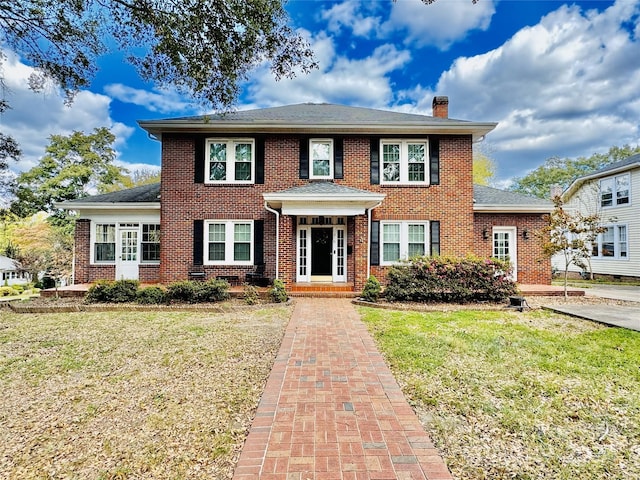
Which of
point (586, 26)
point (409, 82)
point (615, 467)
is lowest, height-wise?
point (615, 467)

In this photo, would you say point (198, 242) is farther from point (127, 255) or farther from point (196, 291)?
point (127, 255)

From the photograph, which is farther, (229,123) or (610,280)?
(610,280)

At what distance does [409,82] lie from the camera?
1978cm

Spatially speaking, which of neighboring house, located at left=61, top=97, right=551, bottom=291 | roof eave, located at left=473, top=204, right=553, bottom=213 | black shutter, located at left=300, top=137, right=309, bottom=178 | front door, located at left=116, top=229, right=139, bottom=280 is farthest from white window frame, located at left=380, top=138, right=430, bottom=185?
front door, located at left=116, top=229, right=139, bottom=280

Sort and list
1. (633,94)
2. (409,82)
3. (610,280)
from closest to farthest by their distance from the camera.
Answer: (610,280), (409,82), (633,94)

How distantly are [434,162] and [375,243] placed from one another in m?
3.78

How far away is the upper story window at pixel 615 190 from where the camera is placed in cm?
1773

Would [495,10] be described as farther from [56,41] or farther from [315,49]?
[56,41]

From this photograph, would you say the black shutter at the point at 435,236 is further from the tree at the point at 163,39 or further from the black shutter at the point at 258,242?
the tree at the point at 163,39

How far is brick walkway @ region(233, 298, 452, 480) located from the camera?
7.95 ft

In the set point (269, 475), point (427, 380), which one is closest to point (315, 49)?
point (427, 380)

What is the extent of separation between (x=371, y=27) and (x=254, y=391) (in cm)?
1378

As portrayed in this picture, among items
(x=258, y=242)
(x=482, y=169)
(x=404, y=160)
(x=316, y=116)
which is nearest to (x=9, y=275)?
(x=258, y=242)

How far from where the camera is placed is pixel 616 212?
18203 millimetres
